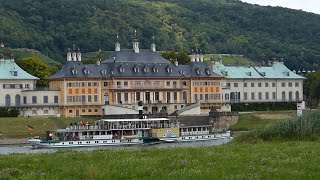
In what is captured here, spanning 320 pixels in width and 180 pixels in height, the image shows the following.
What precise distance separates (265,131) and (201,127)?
40.3 meters

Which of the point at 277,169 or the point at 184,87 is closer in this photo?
the point at 277,169

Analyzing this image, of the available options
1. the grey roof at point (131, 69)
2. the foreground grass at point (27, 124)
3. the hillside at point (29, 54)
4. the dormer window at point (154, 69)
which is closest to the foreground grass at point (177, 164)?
the foreground grass at point (27, 124)

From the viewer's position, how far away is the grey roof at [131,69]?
3868 inches

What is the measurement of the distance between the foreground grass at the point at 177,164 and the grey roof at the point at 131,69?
6514cm

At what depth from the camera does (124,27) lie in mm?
189250

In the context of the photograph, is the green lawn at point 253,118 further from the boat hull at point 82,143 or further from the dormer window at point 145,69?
the boat hull at point 82,143

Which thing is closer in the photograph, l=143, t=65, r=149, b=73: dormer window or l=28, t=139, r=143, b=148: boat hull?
l=28, t=139, r=143, b=148: boat hull

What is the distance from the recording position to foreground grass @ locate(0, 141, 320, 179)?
81.3 feet

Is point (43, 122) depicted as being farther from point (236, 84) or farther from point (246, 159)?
point (246, 159)

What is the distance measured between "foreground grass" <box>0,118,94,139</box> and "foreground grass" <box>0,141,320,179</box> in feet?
153

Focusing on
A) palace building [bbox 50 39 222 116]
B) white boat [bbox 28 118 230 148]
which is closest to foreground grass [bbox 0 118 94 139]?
white boat [bbox 28 118 230 148]

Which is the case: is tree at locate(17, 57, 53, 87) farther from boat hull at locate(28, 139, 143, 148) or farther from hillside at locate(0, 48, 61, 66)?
boat hull at locate(28, 139, 143, 148)

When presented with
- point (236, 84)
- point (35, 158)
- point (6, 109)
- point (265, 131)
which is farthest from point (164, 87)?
point (35, 158)

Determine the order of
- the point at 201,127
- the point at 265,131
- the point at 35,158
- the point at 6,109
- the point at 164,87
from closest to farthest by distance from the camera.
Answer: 1. the point at 35,158
2. the point at 265,131
3. the point at 201,127
4. the point at 6,109
5. the point at 164,87
